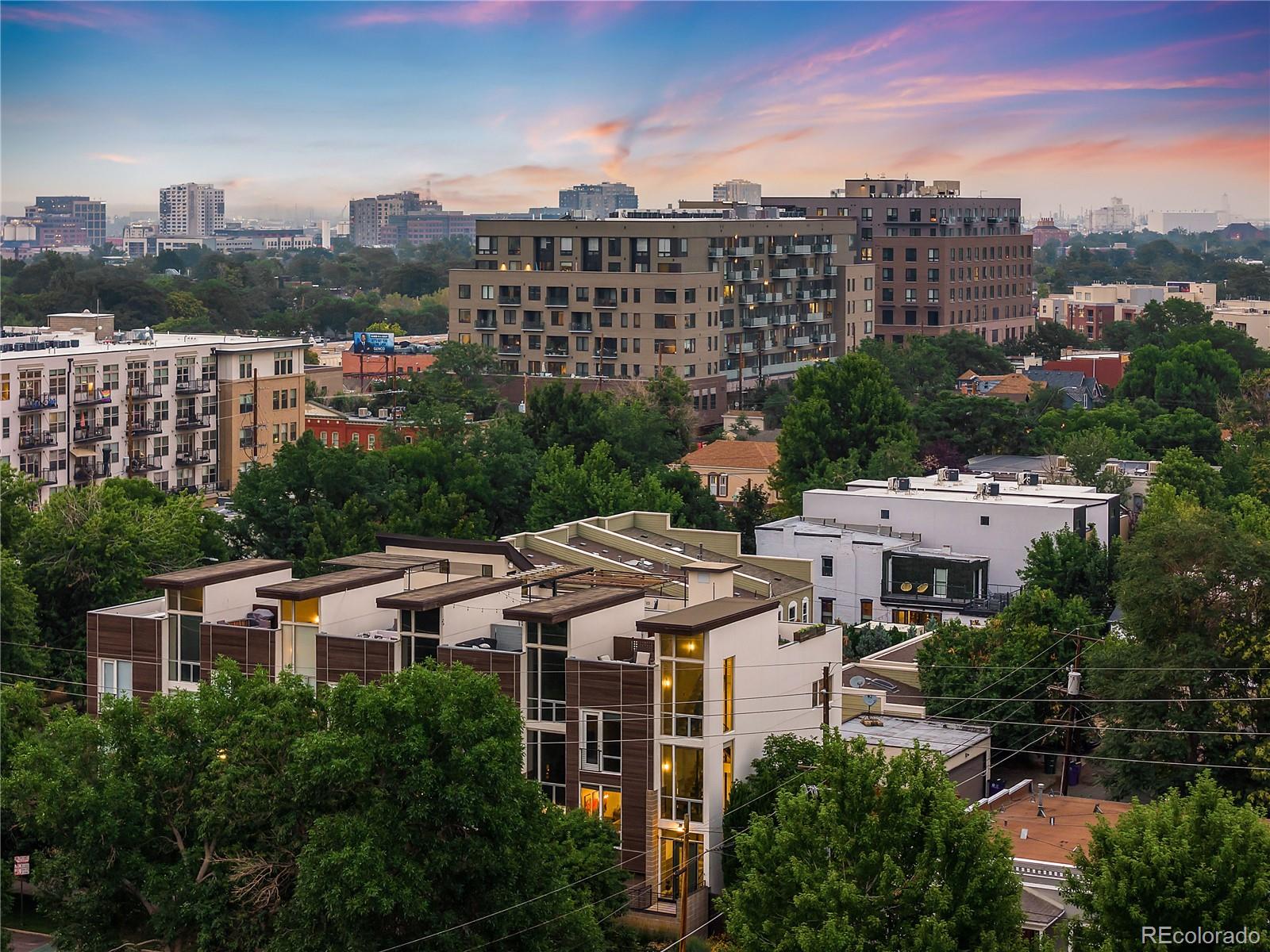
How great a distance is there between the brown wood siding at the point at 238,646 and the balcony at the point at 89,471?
31.9 m

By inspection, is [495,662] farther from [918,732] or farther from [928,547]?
[928,547]

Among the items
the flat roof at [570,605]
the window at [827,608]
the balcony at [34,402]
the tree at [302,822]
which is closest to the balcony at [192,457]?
the balcony at [34,402]

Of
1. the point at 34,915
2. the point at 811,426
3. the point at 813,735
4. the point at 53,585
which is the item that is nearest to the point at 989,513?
the point at 811,426

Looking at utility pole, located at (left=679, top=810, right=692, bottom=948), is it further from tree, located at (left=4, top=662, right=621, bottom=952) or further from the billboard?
the billboard

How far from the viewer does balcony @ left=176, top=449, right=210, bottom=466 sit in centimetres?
6938

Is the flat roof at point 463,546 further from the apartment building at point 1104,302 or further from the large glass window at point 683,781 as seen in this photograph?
the apartment building at point 1104,302

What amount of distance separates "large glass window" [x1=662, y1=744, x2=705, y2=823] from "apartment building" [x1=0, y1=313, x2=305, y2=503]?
34971mm

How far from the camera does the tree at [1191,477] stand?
61625mm

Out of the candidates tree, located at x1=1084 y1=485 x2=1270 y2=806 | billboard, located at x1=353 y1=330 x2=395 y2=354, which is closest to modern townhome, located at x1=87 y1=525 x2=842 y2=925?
tree, located at x1=1084 y1=485 x2=1270 y2=806

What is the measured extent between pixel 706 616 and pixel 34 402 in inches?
1511

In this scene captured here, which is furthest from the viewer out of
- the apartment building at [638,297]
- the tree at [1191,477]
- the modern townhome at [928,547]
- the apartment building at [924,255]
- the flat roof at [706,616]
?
the apartment building at [924,255]

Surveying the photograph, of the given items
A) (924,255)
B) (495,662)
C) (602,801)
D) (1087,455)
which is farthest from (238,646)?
(924,255)

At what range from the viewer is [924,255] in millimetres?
125000

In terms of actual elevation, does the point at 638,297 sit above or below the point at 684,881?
above
